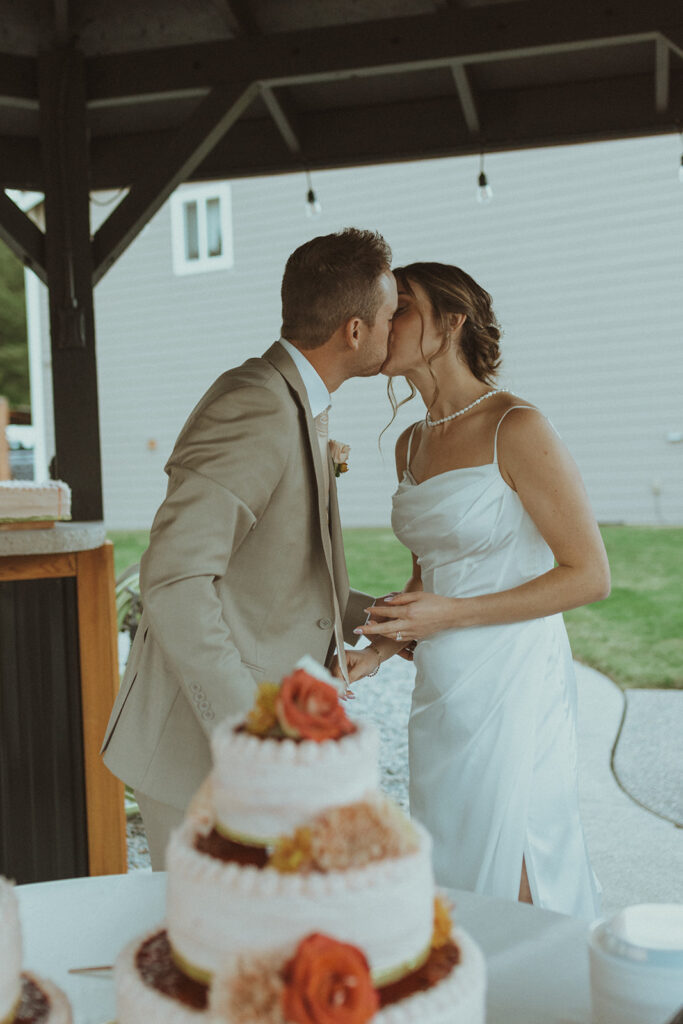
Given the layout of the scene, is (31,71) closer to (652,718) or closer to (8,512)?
A: (8,512)

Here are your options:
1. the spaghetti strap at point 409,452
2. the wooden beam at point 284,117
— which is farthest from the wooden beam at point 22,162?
the spaghetti strap at point 409,452

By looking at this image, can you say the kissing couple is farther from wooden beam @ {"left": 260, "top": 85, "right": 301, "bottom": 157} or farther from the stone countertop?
wooden beam @ {"left": 260, "top": 85, "right": 301, "bottom": 157}

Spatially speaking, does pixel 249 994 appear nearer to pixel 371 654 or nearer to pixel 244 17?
pixel 371 654

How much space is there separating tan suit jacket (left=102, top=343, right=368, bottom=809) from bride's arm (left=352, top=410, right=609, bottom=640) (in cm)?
27

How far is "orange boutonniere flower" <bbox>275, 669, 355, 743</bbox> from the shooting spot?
34.5 inches

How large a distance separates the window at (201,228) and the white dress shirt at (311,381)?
41.6ft

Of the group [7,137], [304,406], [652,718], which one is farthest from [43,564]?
[652,718]

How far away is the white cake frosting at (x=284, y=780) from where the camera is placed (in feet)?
2.84

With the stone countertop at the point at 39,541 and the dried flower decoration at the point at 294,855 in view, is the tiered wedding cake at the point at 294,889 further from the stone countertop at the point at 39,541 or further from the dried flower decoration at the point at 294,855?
the stone countertop at the point at 39,541

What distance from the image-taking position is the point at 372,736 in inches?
36.6

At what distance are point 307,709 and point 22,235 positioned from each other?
4.06m

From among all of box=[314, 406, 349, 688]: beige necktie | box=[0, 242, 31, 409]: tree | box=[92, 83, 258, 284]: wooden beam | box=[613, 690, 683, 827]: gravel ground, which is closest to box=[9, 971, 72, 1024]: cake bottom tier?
box=[314, 406, 349, 688]: beige necktie

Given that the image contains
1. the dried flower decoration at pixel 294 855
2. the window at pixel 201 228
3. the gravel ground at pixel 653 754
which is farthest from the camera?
the window at pixel 201 228

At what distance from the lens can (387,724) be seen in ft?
26.2
